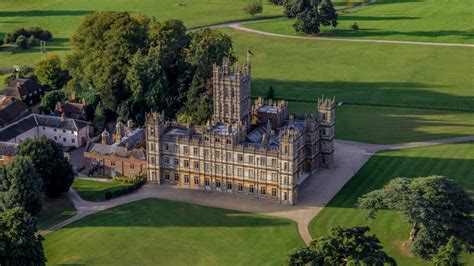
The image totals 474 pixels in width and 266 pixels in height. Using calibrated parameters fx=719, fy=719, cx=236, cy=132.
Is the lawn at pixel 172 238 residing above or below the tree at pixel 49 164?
below

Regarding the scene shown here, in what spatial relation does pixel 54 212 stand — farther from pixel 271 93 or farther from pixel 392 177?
pixel 271 93

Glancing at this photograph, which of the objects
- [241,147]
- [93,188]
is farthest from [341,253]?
[93,188]

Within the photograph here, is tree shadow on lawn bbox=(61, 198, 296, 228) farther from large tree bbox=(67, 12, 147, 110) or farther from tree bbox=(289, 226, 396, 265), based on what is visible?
large tree bbox=(67, 12, 147, 110)

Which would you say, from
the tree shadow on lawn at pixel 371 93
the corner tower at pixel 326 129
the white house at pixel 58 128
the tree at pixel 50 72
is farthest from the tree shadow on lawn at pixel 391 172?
the tree at pixel 50 72

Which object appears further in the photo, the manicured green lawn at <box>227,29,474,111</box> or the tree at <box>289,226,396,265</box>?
the manicured green lawn at <box>227,29,474,111</box>

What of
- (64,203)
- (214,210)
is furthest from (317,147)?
(64,203)

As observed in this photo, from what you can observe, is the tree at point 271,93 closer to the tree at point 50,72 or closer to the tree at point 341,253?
the tree at point 50,72

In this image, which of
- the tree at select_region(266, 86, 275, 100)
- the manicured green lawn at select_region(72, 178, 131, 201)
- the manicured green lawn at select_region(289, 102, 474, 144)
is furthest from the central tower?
the tree at select_region(266, 86, 275, 100)
